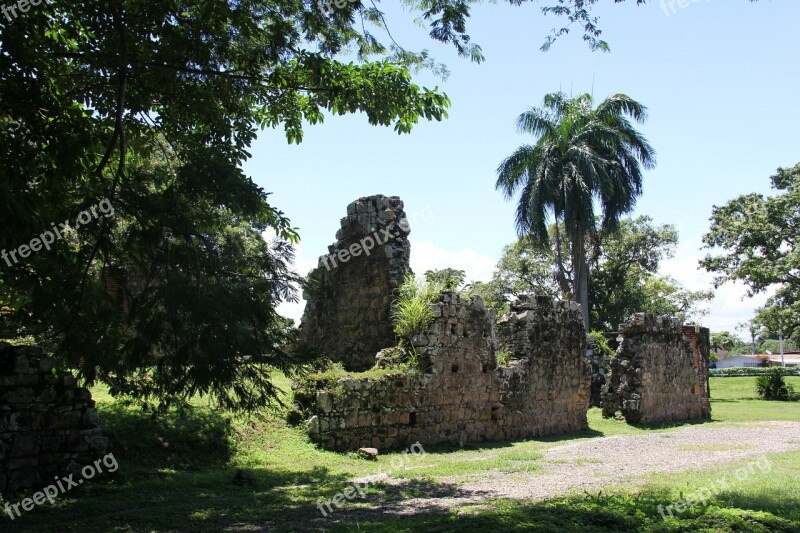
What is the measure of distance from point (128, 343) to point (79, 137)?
2.13 meters

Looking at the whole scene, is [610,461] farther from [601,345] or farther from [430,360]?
[601,345]

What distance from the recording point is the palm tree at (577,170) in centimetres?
3161

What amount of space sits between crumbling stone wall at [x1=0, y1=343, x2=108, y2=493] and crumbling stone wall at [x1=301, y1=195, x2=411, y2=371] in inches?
252

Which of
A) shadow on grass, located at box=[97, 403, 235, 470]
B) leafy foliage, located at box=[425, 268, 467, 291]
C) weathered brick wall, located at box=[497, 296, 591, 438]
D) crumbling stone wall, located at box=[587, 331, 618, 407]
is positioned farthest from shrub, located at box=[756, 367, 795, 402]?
shadow on grass, located at box=[97, 403, 235, 470]

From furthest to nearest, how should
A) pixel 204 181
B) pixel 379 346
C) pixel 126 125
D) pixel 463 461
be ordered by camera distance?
1. pixel 379 346
2. pixel 463 461
3. pixel 126 125
4. pixel 204 181

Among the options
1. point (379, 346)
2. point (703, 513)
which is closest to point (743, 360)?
point (379, 346)

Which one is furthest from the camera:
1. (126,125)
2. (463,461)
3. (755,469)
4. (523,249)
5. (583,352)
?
(523,249)

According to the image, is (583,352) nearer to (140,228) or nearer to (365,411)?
(365,411)

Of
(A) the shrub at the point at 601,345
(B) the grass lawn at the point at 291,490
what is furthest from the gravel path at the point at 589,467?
(A) the shrub at the point at 601,345

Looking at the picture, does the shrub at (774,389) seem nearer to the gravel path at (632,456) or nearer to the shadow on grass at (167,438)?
the gravel path at (632,456)

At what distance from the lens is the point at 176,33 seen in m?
8.20

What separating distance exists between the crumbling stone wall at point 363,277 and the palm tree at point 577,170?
17797mm

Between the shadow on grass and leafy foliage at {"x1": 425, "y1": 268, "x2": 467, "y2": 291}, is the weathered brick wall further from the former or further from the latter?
the shadow on grass

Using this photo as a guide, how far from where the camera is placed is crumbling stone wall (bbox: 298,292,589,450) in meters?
12.2
